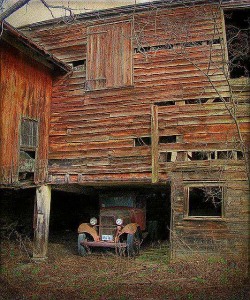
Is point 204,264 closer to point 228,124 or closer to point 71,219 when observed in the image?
point 228,124

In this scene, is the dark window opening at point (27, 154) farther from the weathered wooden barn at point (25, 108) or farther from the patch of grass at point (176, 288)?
the patch of grass at point (176, 288)

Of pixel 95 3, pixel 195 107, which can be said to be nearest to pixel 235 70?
pixel 195 107

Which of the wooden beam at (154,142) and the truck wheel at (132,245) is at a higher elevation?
the wooden beam at (154,142)

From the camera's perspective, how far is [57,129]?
505 inches

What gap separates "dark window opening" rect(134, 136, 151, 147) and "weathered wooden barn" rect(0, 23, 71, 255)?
316 cm

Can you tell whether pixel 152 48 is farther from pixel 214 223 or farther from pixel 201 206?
pixel 201 206

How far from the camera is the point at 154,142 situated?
1143 cm

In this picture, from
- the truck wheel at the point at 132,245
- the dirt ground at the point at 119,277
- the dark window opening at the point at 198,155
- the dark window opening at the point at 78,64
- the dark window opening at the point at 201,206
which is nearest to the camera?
the dirt ground at the point at 119,277

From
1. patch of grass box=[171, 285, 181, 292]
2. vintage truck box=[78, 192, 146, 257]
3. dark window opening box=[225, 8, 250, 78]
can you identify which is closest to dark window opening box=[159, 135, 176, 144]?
vintage truck box=[78, 192, 146, 257]

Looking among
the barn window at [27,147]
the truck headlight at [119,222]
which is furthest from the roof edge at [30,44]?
the truck headlight at [119,222]

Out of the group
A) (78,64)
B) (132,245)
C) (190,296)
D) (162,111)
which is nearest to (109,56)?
(78,64)

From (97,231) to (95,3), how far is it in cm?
1771

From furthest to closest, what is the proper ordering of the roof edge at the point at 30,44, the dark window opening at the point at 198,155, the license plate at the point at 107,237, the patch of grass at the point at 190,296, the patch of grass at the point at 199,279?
the license plate at the point at 107,237, the dark window opening at the point at 198,155, the roof edge at the point at 30,44, the patch of grass at the point at 199,279, the patch of grass at the point at 190,296

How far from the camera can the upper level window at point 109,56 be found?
1227cm
